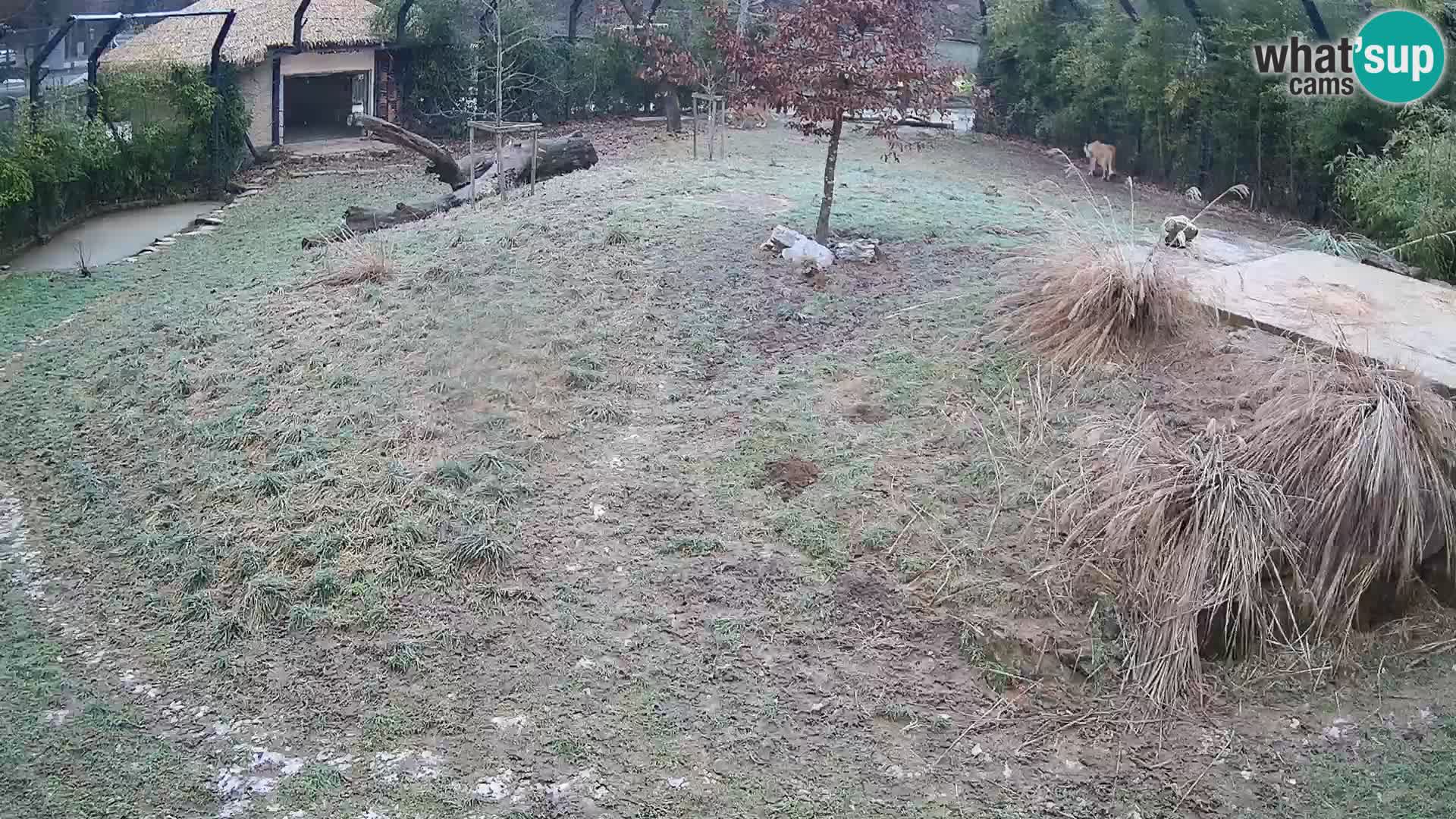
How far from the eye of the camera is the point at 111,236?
1073 cm

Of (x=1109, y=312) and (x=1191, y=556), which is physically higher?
(x=1109, y=312)

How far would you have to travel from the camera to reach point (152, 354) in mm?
6984

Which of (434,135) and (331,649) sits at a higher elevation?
(434,135)

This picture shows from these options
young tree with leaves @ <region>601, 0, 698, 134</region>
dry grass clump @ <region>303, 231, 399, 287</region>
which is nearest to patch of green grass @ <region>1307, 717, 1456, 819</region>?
dry grass clump @ <region>303, 231, 399, 287</region>

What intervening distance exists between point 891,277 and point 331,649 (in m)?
3.89

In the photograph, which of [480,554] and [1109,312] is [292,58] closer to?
[480,554]

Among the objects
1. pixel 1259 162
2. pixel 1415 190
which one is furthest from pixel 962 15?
pixel 1415 190

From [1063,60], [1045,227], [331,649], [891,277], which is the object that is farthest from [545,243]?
[1063,60]

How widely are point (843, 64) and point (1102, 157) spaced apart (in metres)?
8.06

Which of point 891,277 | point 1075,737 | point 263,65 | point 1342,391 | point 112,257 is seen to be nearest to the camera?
point 1075,737

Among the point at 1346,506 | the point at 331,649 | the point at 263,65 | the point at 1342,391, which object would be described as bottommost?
the point at 331,649

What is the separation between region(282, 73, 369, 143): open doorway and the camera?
1683 cm

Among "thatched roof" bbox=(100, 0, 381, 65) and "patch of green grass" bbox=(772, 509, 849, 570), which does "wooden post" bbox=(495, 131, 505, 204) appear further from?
"patch of green grass" bbox=(772, 509, 849, 570)

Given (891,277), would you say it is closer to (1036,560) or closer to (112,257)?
(1036,560)
